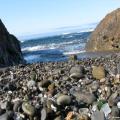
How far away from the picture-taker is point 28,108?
8.40 m

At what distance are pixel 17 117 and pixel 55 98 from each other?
90 cm

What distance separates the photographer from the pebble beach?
8.16 m

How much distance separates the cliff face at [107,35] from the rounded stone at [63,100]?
25.1 metres

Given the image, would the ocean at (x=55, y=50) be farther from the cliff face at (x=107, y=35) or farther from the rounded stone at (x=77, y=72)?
the rounded stone at (x=77, y=72)

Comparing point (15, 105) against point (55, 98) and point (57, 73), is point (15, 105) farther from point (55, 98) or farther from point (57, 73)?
point (57, 73)

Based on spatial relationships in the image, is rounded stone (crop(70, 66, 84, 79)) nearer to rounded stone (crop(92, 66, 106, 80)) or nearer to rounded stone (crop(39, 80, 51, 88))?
rounded stone (crop(92, 66, 106, 80))

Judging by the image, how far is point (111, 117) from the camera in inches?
303

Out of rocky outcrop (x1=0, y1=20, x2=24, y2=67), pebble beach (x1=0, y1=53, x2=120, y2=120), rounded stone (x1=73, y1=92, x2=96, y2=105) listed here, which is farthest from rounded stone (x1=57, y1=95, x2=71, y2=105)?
rocky outcrop (x1=0, y1=20, x2=24, y2=67)

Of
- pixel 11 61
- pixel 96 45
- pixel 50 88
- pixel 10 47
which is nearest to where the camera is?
pixel 50 88

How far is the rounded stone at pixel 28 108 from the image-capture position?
27.1 ft

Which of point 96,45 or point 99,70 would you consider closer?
point 99,70

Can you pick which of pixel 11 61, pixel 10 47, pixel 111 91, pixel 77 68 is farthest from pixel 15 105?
pixel 10 47

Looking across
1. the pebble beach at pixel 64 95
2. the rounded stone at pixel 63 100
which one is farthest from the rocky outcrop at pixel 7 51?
the rounded stone at pixel 63 100

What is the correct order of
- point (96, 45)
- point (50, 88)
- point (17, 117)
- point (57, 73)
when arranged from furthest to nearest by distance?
1. point (96, 45)
2. point (57, 73)
3. point (50, 88)
4. point (17, 117)
